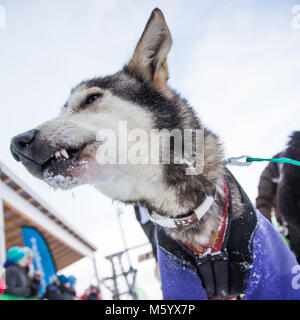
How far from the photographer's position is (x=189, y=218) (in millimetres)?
1384

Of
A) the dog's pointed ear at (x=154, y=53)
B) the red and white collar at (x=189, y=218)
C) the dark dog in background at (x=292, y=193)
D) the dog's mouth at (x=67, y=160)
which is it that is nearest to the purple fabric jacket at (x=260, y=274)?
the red and white collar at (x=189, y=218)

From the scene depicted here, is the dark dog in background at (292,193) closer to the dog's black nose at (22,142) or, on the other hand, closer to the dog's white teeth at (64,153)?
the dog's white teeth at (64,153)

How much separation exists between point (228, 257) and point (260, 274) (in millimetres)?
180

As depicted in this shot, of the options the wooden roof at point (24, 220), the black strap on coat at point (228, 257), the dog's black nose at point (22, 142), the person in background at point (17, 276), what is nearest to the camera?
the dog's black nose at point (22, 142)

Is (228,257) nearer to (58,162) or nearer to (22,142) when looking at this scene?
(58,162)

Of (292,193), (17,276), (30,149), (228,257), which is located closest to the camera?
(30,149)

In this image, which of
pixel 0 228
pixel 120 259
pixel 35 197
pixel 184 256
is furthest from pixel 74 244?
pixel 184 256

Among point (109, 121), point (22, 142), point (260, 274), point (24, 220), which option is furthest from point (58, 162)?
point (24, 220)

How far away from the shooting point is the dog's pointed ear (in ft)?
4.79

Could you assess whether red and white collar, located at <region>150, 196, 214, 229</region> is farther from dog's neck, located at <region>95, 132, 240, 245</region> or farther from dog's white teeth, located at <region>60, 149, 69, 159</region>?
dog's white teeth, located at <region>60, 149, 69, 159</region>

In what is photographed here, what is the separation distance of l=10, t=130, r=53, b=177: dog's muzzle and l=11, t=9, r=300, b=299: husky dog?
Result: 84mm

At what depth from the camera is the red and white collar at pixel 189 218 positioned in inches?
54.6

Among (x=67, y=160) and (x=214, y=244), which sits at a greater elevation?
(x=67, y=160)

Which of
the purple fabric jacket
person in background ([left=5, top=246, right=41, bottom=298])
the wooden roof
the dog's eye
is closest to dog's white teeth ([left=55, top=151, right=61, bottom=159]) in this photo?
the dog's eye
